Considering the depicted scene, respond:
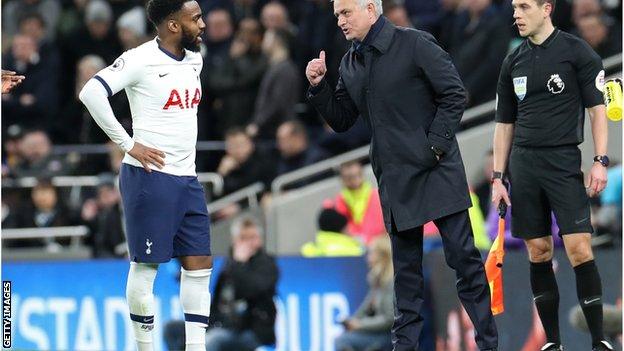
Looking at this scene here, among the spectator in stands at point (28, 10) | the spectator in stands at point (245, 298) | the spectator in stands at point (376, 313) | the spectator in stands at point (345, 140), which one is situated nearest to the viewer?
the spectator in stands at point (376, 313)

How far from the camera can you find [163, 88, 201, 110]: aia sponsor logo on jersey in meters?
7.90

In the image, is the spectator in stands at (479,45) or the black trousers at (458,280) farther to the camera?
the spectator in stands at (479,45)

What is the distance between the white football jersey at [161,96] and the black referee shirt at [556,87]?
74.3 inches

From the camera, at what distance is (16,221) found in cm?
1474

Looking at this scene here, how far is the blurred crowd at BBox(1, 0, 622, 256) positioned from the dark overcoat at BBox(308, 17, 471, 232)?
4972 millimetres

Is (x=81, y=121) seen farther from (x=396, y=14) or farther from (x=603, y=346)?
(x=603, y=346)

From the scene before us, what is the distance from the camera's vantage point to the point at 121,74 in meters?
7.81

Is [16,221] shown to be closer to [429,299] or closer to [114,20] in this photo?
[114,20]

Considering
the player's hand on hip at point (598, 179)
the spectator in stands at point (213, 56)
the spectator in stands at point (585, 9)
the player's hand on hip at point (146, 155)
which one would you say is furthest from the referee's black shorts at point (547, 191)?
the spectator in stands at point (213, 56)

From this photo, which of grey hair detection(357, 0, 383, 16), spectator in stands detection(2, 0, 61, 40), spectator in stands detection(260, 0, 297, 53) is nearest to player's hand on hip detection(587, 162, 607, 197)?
grey hair detection(357, 0, 383, 16)

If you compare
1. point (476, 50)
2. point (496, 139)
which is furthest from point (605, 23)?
point (496, 139)

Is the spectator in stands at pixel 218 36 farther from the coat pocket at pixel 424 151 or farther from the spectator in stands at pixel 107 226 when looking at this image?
the coat pocket at pixel 424 151

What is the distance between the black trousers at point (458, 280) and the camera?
309 inches

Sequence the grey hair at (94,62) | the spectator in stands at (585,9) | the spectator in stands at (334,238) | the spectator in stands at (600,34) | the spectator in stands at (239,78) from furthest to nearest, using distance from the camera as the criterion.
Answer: the grey hair at (94,62)
the spectator in stands at (239,78)
the spectator in stands at (585,9)
the spectator in stands at (600,34)
the spectator in stands at (334,238)
